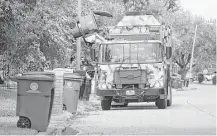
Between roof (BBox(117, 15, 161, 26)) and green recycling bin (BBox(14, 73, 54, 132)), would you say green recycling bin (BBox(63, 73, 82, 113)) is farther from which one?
green recycling bin (BBox(14, 73, 54, 132))

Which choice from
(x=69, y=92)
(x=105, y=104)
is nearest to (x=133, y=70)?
(x=105, y=104)

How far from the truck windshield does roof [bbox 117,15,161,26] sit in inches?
77.8

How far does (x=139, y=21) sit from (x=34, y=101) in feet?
43.0

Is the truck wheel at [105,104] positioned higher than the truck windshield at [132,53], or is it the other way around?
the truck windshield at [132,53]

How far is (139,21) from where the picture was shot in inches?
1025

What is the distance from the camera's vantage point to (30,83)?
1359 cm

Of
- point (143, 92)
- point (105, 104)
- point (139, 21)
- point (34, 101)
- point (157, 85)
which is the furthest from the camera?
point (139, 21)

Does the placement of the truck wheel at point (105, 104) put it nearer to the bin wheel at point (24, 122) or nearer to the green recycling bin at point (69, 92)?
the green recycling bin at point (69, 92)

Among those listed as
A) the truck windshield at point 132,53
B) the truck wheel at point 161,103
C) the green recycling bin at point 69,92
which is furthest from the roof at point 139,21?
the green recycling bin at point 69,92

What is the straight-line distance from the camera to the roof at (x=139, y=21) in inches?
1017

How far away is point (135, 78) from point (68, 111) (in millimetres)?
4301

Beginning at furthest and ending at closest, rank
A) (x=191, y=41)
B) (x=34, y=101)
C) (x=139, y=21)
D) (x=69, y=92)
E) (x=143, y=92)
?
1. (x=191, y=41)
2. (x=139, y=21)
3. (x=143, y=92)
4. (x=69, y=92)
5. (x=34, y=101)

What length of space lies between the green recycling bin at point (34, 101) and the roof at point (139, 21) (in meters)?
12.7

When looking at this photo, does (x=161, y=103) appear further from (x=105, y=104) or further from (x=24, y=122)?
(x=24, y=122)
